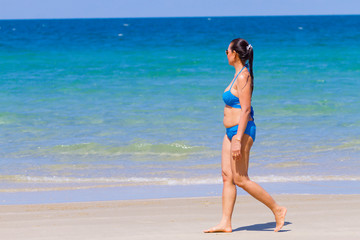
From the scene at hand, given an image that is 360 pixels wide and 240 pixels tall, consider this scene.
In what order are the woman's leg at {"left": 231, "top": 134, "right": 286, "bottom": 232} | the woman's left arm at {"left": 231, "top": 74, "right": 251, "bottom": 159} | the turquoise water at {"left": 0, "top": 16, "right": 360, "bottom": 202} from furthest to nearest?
the turquoise water at {"left": 0, "top": 16, "right": 360, "bottom": 202} → the woman's leg at {"left": 231, "top": 134, "right": 286, "bottom": 232} → the woman's left arm at {"left": 231, "top": 74, "right": 251, "bottom": 159}

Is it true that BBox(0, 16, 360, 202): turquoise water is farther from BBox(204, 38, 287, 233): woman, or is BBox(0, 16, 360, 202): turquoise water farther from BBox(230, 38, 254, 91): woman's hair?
BBox(230, 38, 254, 91): woman's hair

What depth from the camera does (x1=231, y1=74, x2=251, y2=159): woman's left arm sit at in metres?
4.30

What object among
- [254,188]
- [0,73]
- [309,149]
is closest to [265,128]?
[309,149]

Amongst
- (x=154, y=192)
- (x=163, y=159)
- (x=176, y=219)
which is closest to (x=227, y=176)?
(x=176, y=219)

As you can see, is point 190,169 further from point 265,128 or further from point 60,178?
point 265,128

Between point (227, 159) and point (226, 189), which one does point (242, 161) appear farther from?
point (226, 189)

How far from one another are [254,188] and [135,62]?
970 inches

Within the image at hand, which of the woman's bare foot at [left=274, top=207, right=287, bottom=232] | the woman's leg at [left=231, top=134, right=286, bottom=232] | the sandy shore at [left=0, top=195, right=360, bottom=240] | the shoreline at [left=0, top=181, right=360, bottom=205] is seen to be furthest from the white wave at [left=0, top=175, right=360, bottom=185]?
the woman's leg at [left=231, top=134, right=286, bottom=232]

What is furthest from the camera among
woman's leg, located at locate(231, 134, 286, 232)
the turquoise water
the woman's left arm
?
the turquoise water

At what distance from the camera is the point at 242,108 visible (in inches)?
170

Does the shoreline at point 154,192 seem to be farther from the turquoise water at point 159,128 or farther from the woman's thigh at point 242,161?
the woman's thigh at point 242,161

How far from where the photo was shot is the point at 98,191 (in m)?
6.70

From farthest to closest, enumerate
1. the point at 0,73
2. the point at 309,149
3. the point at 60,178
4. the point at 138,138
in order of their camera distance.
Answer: the point at 0,73 → the point at 138,138 → the point at 309,149 → the point at 60,178

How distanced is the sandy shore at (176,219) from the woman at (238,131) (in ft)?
0.81
